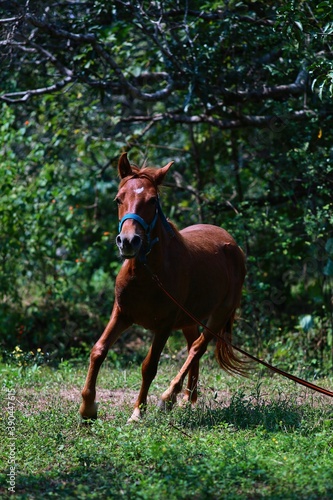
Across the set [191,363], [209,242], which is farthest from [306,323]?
[191,363]

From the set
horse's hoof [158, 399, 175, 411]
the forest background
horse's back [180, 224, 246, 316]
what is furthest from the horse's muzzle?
the forest background

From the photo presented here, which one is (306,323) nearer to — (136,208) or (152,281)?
(152,281)

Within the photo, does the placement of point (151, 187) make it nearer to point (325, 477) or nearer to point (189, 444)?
point (189, 444)

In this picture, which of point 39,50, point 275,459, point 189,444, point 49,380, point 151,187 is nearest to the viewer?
point 275,459

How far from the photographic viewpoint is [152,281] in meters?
6.06

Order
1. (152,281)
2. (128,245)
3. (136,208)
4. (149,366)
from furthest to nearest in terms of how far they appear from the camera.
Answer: (149,366) < (152,281) < (136,208) < (128,245)

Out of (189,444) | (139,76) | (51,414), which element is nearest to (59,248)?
(139,76)

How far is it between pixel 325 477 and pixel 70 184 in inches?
280

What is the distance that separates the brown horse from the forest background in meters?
2.53

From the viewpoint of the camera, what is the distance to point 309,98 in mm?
9492

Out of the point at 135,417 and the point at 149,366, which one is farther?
the point at 149,366

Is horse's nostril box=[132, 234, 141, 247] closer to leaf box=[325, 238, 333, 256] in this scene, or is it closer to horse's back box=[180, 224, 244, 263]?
horse's back box=[180, 224, 244, 263]

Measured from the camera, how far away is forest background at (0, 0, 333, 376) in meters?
9.07

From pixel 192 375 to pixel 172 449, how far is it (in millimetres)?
2262
